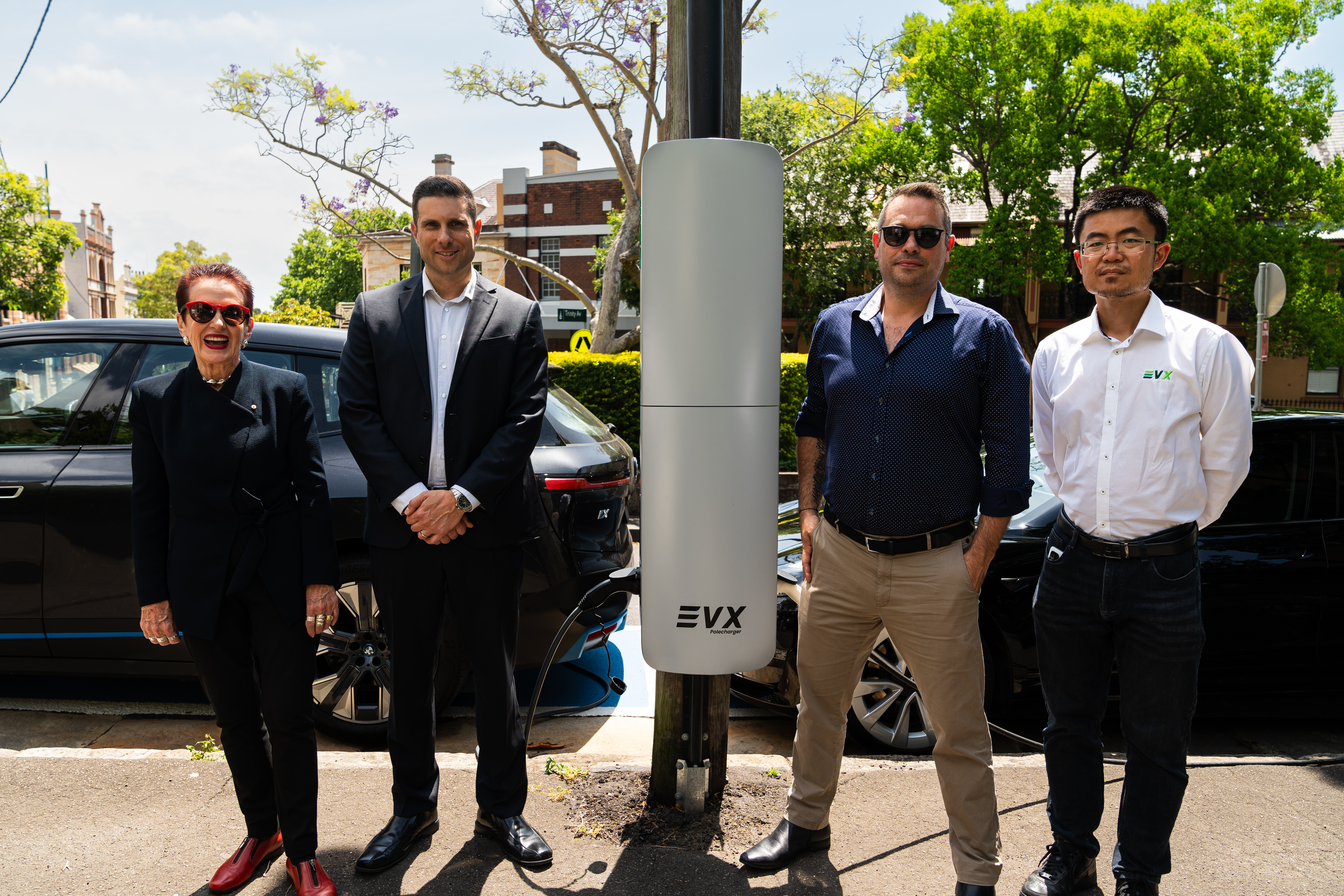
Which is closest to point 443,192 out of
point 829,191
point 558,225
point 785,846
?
point 785,846

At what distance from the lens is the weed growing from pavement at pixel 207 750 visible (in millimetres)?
3594

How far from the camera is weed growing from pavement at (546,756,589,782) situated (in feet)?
11.4

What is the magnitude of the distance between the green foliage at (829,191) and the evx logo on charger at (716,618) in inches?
909

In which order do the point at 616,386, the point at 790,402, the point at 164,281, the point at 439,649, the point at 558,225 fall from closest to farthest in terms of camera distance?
the point at 439,649, the point at 790,402, the point at 616,386, the point at 558,225, the point at 164,281

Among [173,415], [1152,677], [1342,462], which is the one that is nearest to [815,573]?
[1152,677]

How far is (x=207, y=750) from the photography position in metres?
3.71

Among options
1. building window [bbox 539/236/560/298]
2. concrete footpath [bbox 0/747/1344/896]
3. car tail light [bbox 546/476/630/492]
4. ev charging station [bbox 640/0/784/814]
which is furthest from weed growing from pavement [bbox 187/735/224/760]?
building window [bbox 539/236/560/298]

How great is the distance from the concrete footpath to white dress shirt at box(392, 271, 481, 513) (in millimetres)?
1147

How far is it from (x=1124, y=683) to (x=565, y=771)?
1.99 metres

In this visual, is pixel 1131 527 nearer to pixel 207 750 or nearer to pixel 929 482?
pixel 929 482

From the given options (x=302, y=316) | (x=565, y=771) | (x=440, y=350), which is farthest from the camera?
(x=302, y=316)

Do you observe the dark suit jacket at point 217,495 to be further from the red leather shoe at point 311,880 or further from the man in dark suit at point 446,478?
the red leather shoe at point 311,880

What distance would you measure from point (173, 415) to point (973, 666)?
8.01 feet

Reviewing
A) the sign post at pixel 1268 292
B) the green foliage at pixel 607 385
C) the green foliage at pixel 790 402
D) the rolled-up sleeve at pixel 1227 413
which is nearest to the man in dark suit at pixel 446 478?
the rolled-up sleeve at pixel 1227 413
